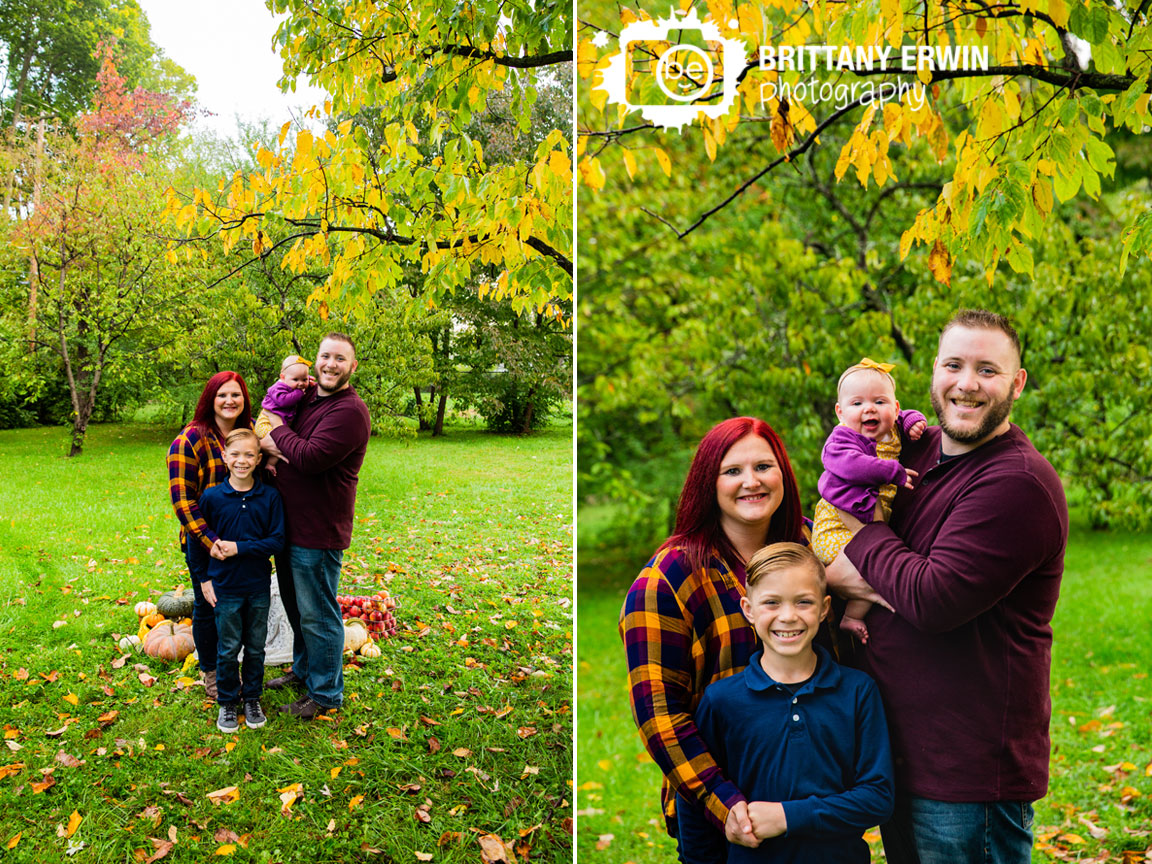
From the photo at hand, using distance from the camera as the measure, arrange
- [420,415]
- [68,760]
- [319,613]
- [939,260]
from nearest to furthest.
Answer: [939,260] → [68,760] → [319,613] → [420,415]

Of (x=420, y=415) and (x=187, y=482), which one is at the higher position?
(x=420, y=415)

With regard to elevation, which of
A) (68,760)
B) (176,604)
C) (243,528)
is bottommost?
(68,760)

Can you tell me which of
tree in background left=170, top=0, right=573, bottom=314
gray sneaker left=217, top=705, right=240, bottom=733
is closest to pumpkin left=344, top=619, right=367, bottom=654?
gray sneaker left=217, top=705, right=240, bottom=733

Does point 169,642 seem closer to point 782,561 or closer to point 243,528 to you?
point 243,528

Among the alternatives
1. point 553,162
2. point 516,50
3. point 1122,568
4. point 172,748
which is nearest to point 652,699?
point 553,162

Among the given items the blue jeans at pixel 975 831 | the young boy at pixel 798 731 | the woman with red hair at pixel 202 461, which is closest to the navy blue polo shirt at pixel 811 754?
the young boy at pixel 798 731

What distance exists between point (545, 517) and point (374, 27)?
2.56 metres

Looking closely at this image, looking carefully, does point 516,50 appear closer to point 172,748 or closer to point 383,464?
point 383,464

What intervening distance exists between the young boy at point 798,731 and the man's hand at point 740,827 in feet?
0.04

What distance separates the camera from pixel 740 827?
1398mm

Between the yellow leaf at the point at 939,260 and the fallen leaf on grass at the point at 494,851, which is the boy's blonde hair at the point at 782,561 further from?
the fallen leaf on grass at the point at 494,851

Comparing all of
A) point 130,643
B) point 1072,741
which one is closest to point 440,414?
point 130,643

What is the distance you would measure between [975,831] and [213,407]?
8.63 ft

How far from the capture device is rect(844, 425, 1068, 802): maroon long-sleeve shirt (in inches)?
52.2
